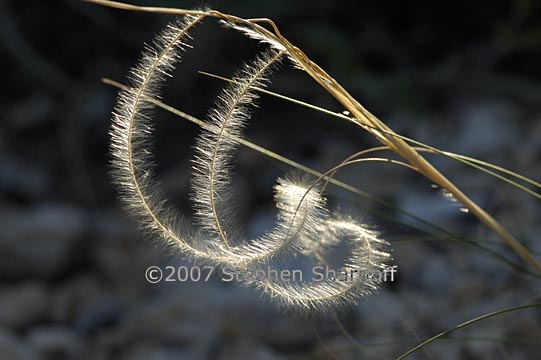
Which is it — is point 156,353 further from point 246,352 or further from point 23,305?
point 23,305

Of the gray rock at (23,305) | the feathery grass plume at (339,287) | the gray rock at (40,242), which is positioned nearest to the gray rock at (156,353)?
the gray rock at (23,305)

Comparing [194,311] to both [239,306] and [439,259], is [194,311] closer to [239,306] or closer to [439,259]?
[239,306]

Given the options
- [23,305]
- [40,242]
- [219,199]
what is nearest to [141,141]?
[219,199]

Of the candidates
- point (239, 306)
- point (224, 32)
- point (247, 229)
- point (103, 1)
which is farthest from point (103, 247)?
point (103, 1)

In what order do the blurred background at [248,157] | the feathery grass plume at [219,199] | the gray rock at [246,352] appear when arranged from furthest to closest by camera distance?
1. the blurred background at [248,157]
2. the gray rock at [246,352]
3. the feathery grass plume at [219,199]

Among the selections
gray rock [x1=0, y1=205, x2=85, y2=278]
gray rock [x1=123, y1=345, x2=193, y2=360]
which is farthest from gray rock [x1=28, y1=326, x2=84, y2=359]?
gray rock [x1=0, y1=205, x2=85, y2=278]

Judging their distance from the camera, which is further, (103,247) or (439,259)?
(103,247)

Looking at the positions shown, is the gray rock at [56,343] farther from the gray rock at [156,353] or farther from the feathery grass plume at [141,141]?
the feathery grass plume at [141,141]

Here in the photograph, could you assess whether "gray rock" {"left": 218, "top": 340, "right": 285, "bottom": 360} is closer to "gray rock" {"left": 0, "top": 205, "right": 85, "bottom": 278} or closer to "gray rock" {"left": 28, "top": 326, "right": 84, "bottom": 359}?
"gray rock" {"left": 28, "top": 326, "right": 84, "bottom": 359}
